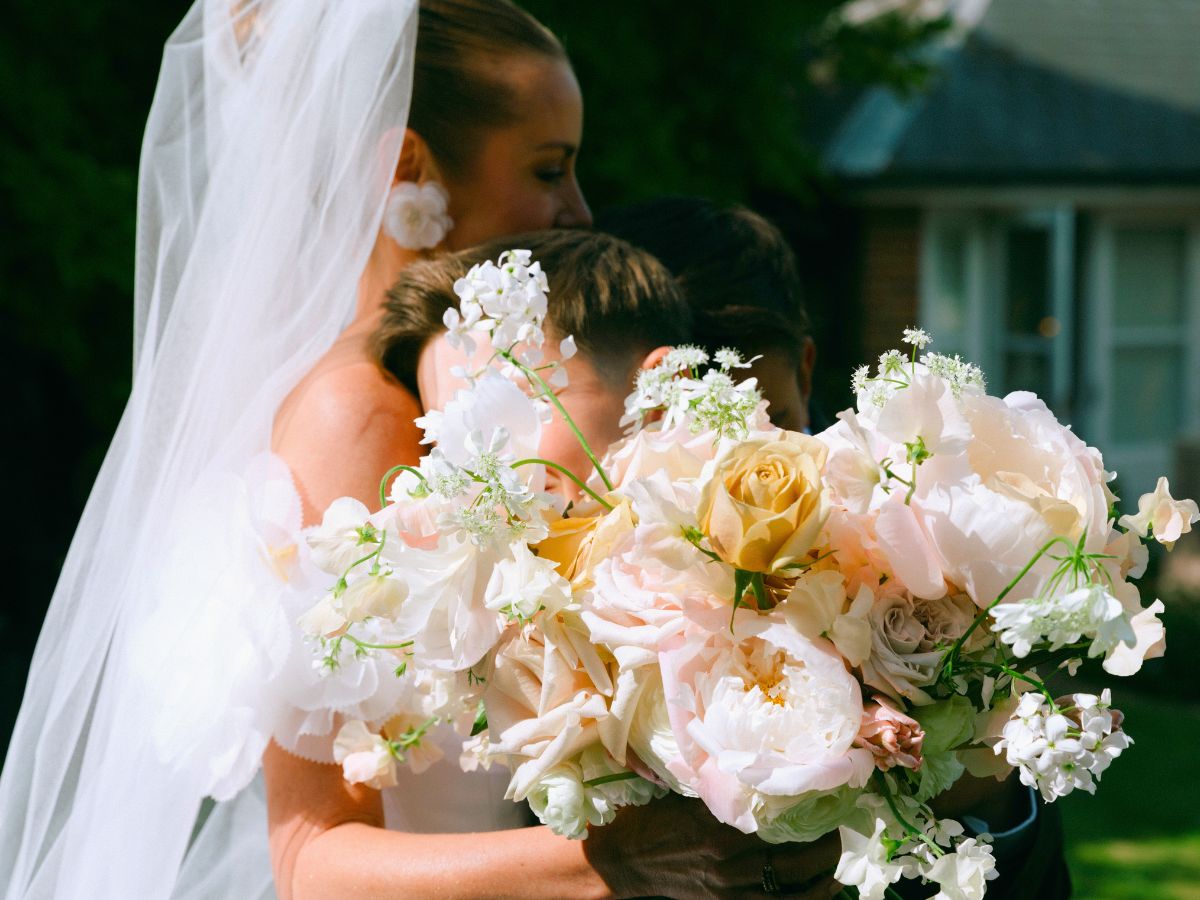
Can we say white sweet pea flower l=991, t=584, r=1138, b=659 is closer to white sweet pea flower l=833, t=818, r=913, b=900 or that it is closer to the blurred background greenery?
white sweet pea flower l=833, t=818, r=913, b=900

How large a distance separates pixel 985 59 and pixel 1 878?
43.9 ft

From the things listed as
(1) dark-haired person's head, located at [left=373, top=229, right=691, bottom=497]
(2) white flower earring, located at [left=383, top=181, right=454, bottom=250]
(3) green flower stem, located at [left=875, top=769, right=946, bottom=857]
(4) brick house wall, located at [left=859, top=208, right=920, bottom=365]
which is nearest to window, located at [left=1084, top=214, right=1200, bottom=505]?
(4) brick house wall, located at [left=859, top=208, right=920, bottom=365]

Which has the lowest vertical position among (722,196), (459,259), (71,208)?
(722,196)

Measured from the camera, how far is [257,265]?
237 cm

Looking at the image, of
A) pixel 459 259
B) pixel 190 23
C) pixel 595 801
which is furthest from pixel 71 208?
pixel 595 801

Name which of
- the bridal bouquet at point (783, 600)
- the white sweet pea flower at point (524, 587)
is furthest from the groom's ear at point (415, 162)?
the white sweet pea flower at point (524, 587)

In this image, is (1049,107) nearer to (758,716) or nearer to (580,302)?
(580,302)

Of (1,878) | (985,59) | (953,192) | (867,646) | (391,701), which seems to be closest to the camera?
(867,646)

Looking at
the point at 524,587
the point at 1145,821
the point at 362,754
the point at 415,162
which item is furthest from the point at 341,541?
the point at 1145,821

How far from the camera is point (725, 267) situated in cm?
312

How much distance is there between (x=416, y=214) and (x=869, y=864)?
157 cm

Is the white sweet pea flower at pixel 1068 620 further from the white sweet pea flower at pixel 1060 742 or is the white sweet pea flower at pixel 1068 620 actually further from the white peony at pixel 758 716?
the white peony at pixel 758 716

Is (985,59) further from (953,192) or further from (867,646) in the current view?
(867,646)

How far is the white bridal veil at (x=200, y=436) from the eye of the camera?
2.21 metres
